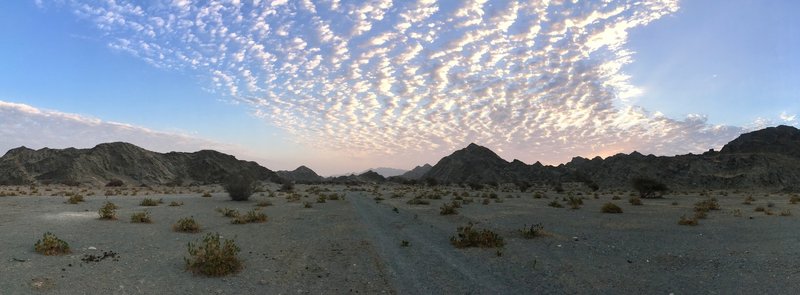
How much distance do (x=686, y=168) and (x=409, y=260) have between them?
268 feet

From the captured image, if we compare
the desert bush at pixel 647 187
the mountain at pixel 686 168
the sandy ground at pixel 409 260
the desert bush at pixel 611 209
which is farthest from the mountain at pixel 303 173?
the sandy ground at pixel 409 260

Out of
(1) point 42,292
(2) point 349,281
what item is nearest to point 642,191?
(2) point 349,281

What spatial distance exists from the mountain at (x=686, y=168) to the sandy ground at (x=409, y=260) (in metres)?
59.5

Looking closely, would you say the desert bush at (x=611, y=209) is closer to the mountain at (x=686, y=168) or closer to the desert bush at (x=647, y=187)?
the desert bush at (x=647, y=187)

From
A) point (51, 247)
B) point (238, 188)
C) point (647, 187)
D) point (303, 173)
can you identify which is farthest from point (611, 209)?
point (303, 173)

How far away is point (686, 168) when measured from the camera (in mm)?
76688

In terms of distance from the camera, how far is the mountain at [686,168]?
2640 inches

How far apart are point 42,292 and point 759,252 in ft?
52.7

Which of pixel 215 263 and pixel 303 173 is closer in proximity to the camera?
pixel 215 263

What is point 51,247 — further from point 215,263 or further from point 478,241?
point 478,241

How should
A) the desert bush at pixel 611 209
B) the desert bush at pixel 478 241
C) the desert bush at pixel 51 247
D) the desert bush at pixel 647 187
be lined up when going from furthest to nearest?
the desert bush at pixel 647 187
the desert bush at pixel 611 209
the desert bush at pixel 478 241
the desert bush at pixel 51 247

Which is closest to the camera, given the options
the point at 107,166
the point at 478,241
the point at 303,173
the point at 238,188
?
the point at 478,241

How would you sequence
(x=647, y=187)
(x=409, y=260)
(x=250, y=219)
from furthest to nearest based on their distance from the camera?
(x=647, y=187) < (x=250, y=219) < (x=409, y=260)

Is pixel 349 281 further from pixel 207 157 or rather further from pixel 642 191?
pixel 207 157
